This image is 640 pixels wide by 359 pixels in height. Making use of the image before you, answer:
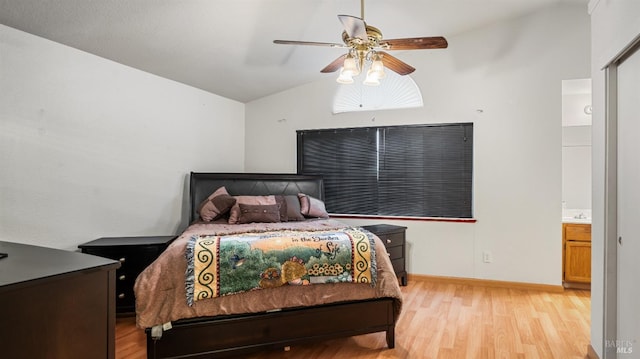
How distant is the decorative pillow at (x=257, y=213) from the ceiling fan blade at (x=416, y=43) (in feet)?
6.75

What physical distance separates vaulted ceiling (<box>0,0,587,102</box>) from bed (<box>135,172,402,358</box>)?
1765 millimetres

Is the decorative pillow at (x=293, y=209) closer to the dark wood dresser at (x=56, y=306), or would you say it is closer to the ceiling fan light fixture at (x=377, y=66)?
the ceiling fan light fixture at (x=377, y=66)

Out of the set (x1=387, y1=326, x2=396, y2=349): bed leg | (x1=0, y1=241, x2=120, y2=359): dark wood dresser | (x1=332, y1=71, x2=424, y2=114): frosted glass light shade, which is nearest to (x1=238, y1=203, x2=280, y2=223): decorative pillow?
(x1=387, y1=326, x2=396, y2=349): bed leg

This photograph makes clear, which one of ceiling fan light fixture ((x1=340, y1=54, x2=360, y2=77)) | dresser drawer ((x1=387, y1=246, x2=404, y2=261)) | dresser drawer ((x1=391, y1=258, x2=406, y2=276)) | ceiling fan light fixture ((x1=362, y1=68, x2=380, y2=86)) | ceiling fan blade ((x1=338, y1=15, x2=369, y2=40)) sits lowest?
dresser drawer ((x1=391, y1=258, x2=406, y2=276))

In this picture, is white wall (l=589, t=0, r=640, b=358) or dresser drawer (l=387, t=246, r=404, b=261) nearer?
white wall (l=589, t=0, r=640, b=358)

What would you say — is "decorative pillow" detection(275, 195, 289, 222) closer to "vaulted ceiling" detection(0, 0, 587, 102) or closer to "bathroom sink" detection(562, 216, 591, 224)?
"vaulted ceiling" detection(0, 0, 587, 102)

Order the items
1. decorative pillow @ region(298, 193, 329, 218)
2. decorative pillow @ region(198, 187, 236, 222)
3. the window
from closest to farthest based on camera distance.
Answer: decorative pillow @ region(198, 187, 236, 222), decorative pillow @ region(298, 193, 329, 218), the window

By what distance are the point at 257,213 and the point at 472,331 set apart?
2260mm

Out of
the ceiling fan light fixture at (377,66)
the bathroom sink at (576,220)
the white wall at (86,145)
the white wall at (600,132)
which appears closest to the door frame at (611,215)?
the white wall at (600,132)

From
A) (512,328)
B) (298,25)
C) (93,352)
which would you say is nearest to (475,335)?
(512,328)

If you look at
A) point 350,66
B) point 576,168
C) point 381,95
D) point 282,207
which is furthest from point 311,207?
point 576,168

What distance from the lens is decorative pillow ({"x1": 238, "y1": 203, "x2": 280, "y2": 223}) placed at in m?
3.77

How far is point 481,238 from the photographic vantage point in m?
4.31

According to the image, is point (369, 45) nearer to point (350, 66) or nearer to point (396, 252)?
point (350, 66)
